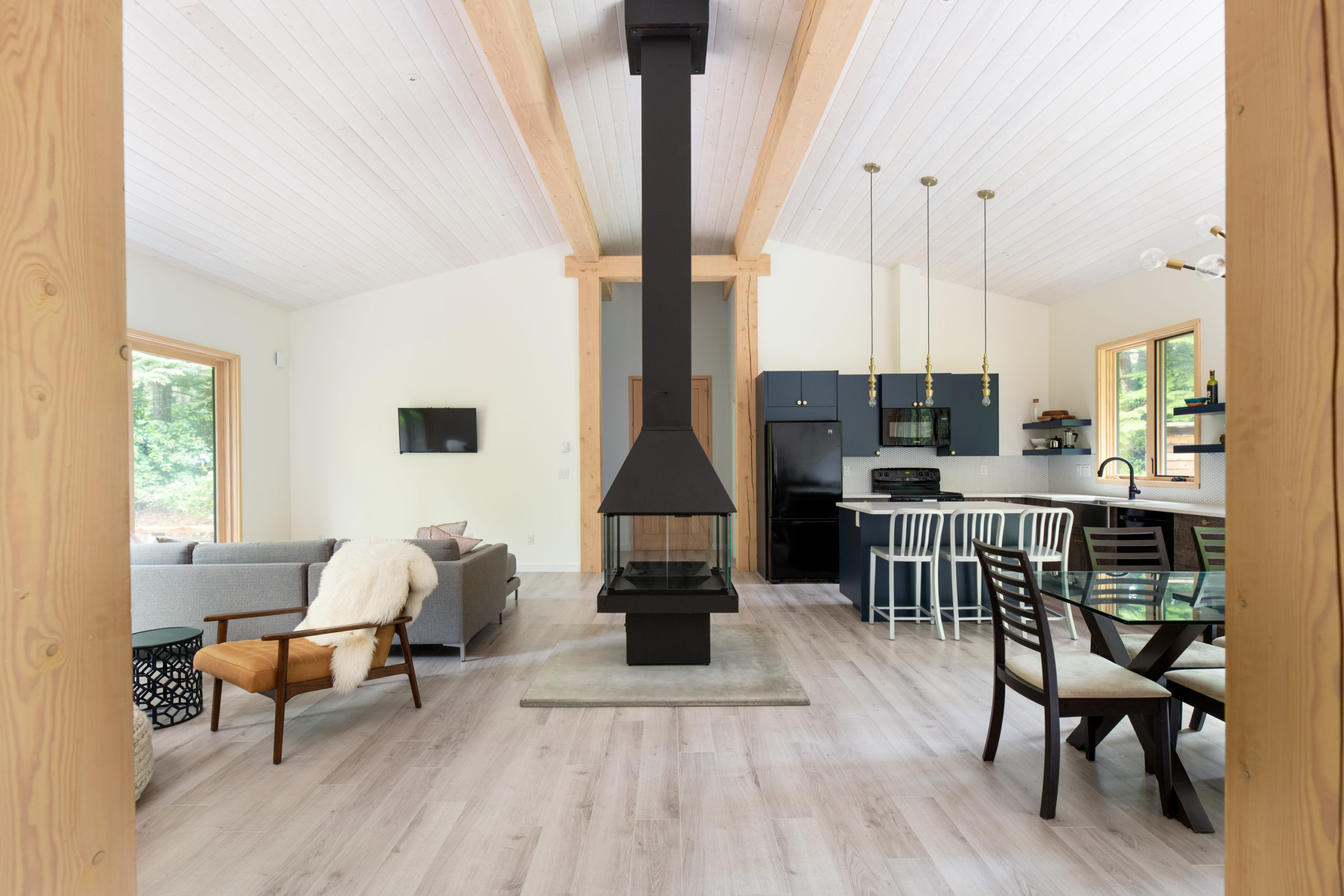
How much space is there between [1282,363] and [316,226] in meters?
5.99

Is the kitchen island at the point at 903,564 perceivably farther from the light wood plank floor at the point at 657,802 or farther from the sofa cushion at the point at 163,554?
the sofa cushion at the point at 163,554

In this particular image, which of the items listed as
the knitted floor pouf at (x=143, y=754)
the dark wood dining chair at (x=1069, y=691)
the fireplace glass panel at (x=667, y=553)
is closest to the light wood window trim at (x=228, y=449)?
the knitted floor pouf at (x=143, y=754)

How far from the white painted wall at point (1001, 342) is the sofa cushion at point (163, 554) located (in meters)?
6.46

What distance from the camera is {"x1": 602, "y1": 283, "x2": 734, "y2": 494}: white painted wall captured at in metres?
8.38

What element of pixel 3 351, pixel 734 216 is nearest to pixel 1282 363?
pixel 3 351

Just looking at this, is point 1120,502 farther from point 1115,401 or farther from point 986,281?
point 986,281

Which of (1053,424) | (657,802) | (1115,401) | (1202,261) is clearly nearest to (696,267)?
(1053,424)

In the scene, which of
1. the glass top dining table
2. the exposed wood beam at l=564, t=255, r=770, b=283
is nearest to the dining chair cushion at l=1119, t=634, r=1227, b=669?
the glass top dining table

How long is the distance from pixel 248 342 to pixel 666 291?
4.68 metres

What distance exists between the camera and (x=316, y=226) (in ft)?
17.2

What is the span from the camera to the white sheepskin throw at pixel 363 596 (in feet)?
9.59

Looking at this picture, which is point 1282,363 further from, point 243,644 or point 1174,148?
point 1174,148

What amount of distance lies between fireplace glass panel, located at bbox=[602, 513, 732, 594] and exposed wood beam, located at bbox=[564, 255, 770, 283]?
386 cm

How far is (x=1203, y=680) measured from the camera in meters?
2.27
